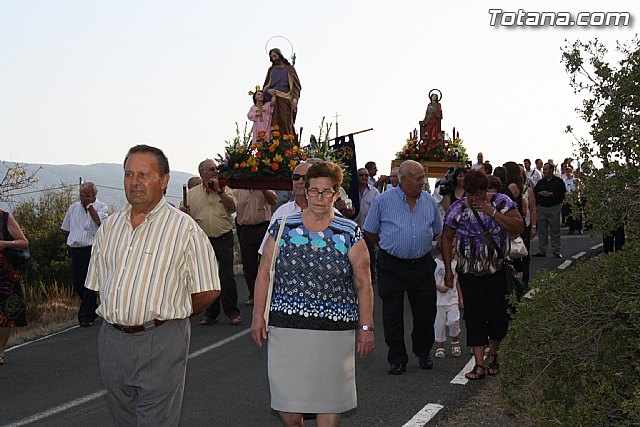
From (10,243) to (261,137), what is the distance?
4268 millimetres

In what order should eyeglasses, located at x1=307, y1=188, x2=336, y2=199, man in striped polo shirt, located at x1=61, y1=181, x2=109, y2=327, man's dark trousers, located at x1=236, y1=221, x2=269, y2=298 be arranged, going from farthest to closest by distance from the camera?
1. man's dark trousers, located at x1=236, y1=221, x2=269, y2=298
2. man in striped polo shirt, located at x1=61, y1=181, x2=109, y2=327
3. eyeglasses, located at x1=307, y1=188, x2=336, y2=199

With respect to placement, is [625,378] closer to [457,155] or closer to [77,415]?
[77,415]

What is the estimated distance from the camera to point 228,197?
41.8 ft

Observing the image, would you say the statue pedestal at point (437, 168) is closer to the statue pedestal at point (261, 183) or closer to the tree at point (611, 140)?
the statue pedestal at point (261, 183)

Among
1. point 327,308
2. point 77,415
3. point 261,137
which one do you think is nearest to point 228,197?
point 261,137

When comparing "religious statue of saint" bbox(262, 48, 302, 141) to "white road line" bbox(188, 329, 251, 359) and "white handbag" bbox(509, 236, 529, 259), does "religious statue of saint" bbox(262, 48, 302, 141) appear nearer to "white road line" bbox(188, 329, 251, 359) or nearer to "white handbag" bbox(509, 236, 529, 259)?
"white road line" bbox(188, 329, 251, 359)

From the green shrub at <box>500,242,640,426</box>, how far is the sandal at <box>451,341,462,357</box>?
3.90 metres

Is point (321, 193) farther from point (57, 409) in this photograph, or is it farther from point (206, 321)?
point (206, 321)

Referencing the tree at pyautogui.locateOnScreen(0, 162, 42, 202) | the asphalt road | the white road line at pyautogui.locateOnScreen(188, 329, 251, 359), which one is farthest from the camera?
the tree at pyautogui.locateOnScreen(0, 162, 42, 202)

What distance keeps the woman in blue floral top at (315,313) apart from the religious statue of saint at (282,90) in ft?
36.7

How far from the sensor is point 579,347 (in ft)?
19.7

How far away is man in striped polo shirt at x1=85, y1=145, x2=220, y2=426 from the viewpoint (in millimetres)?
5246

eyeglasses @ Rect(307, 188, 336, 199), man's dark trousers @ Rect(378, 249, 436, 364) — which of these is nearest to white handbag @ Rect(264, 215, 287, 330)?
eyeglasses @ Rect(307, 188, 336, 199)

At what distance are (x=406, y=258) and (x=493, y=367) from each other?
53.4 inches
